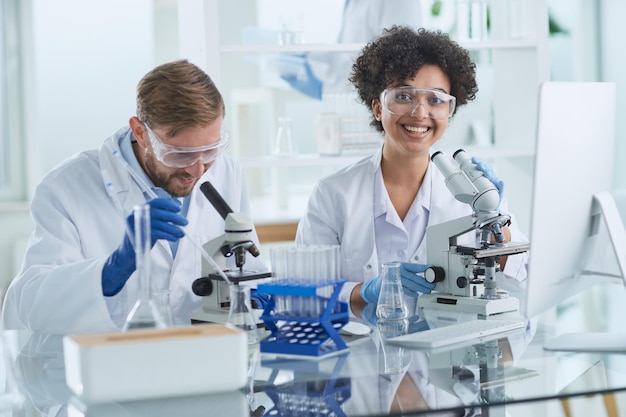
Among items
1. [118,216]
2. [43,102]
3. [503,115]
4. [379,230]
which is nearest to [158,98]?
[118,216]

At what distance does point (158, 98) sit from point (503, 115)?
98.1 inches

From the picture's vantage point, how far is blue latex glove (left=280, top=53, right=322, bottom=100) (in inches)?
170

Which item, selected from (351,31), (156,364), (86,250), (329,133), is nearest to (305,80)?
(351,31)

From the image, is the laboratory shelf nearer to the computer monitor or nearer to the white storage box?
the computer monitor

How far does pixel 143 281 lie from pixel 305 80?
2.86 meters

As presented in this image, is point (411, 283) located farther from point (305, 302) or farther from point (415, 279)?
point (305, 302)

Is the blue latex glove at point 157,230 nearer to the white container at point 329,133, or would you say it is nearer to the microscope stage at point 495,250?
the microscope stage at point 495,250

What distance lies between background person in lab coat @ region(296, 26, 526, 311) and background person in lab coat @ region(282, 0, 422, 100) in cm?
124

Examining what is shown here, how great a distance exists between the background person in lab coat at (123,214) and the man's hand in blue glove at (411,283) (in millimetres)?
400

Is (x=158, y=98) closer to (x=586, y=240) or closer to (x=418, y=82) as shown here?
(x=418, y=82)

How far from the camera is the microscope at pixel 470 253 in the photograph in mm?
2293

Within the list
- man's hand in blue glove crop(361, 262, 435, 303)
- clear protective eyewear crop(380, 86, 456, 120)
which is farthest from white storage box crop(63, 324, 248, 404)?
clear protective eyewear crop(380, 86, 456, 120)

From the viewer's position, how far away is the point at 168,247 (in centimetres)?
254

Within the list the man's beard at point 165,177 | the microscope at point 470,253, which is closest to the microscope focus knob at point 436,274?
the microscope at point 470,253
